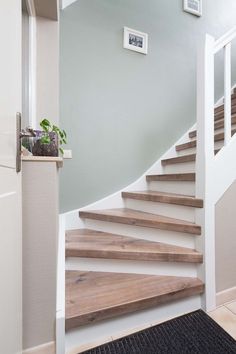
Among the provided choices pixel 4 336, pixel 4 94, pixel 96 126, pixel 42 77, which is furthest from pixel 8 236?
pixel 96 126

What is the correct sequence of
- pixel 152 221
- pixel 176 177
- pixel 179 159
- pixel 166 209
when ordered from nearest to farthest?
pixel 152 221
pixel 166 209
pixel 176 177
pixel 179 159

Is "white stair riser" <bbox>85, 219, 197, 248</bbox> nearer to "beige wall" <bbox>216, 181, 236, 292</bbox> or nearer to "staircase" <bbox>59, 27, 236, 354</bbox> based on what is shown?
"staircase" <bbox>59, 27, 236, 354</bbox>

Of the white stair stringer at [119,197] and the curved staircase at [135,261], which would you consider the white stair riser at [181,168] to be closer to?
the white stair stringer at [119,197]

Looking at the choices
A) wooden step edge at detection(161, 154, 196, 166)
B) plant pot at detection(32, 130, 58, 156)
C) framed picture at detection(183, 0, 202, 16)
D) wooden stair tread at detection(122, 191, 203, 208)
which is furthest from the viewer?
framed picture at detection(183, 0, 202, 16)

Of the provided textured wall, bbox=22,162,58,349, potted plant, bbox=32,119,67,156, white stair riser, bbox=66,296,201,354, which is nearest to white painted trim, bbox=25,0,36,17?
potted plant, bbox=32,119,67,156

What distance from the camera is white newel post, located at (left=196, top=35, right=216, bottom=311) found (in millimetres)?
1365

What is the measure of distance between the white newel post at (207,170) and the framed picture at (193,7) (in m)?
1.74

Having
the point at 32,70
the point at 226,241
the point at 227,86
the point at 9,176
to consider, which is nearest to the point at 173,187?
the point at 226,241

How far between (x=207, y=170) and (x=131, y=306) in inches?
36.2

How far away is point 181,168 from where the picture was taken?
2.14m

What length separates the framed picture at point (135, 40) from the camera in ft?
7.48

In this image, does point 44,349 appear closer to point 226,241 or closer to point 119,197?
point 226,241

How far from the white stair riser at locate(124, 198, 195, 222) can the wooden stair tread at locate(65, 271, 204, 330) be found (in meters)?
0.42

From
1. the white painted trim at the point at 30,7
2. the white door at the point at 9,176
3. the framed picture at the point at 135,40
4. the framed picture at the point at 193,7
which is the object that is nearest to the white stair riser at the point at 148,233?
the white door at the point at 9,176
